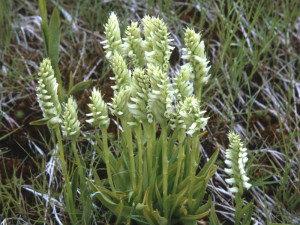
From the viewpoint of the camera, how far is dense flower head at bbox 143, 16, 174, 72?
6.77ft

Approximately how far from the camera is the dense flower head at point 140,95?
1887mm

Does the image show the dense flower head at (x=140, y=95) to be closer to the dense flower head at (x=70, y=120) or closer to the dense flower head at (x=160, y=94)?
the dense flower head at (x=160, y=94)

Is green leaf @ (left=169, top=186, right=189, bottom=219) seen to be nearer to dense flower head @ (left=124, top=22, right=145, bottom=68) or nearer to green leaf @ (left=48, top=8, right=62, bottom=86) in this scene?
dense flower head @ (left=124, top=22, right=145, bottom=68)

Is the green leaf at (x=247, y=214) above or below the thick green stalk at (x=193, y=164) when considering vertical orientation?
below

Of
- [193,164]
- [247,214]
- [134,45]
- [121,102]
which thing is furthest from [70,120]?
[247,214]

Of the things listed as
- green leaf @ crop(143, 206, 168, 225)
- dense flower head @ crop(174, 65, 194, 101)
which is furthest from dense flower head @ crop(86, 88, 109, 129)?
green leaf @ crop(143, 206, 168, 225)

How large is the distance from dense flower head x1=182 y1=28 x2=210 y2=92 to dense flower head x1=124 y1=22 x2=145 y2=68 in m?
0.27

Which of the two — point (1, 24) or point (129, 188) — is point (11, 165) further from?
point (1, 24)

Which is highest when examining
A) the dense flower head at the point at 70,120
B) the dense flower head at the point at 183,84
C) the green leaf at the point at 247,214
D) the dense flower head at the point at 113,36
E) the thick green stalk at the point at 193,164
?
the dense flower head at the point at 113,36

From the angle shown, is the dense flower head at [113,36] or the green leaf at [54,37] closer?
the dense flower head at [113,36]

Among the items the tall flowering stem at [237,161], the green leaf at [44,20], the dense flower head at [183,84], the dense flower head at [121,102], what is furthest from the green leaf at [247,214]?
the green leaf at [44,20]

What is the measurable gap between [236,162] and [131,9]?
255 cm

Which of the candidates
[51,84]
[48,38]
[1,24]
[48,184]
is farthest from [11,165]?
[1,24]

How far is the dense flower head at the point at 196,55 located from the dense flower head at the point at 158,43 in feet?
0.30
